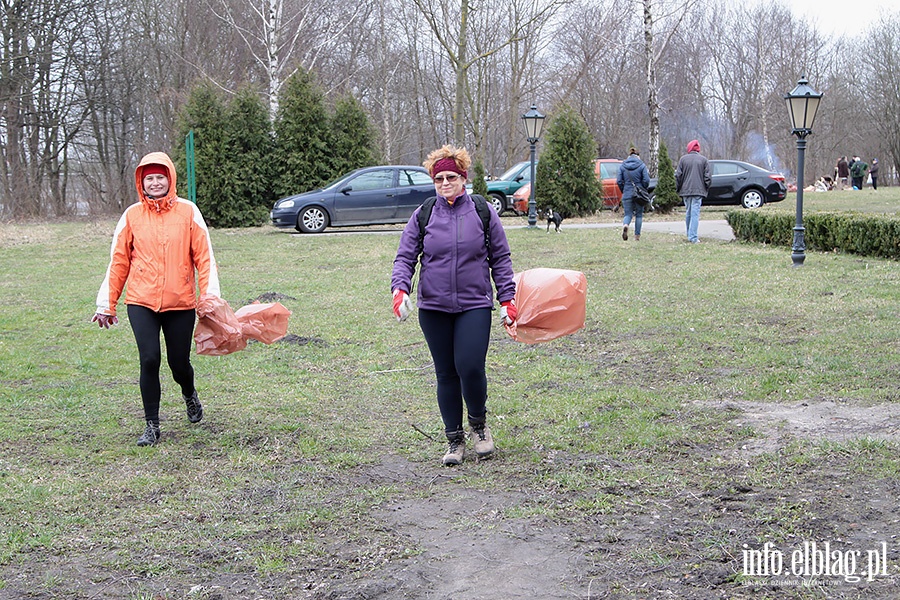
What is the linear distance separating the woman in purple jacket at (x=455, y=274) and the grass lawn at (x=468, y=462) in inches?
27.0

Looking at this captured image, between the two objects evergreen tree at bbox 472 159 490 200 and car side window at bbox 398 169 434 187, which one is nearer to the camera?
car side window at bbox 398 169 434 187

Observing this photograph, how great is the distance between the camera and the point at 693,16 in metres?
55.4

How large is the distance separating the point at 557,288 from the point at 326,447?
171cm

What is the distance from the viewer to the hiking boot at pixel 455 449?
213 inches

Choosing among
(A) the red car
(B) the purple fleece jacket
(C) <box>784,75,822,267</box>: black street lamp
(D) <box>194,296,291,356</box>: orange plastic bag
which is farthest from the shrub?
(B) the purple fleece jacket

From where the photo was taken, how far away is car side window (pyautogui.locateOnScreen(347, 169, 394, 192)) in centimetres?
2231

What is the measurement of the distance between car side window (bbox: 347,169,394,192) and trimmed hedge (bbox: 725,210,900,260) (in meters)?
8.13

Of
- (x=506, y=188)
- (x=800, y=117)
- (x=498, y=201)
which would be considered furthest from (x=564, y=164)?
(x=800, y=117)

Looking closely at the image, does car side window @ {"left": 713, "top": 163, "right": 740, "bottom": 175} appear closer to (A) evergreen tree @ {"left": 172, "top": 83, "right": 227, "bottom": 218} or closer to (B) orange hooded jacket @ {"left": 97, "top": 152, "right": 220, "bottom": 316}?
(A) evergreen tree @ {"left": 172, "top": 83, "right": 227, "bottom": 218}

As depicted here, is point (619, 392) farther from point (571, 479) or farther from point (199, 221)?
point (199, 221)

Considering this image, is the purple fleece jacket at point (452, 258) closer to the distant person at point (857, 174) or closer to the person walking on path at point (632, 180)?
the person walking on path at point (632, 180)

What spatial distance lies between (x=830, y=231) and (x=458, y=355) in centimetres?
1166

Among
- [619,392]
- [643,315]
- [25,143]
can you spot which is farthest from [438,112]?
[619,392]

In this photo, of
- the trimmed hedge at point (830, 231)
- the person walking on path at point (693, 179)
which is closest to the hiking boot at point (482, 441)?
the trimmed hedge at point (830, 231)
